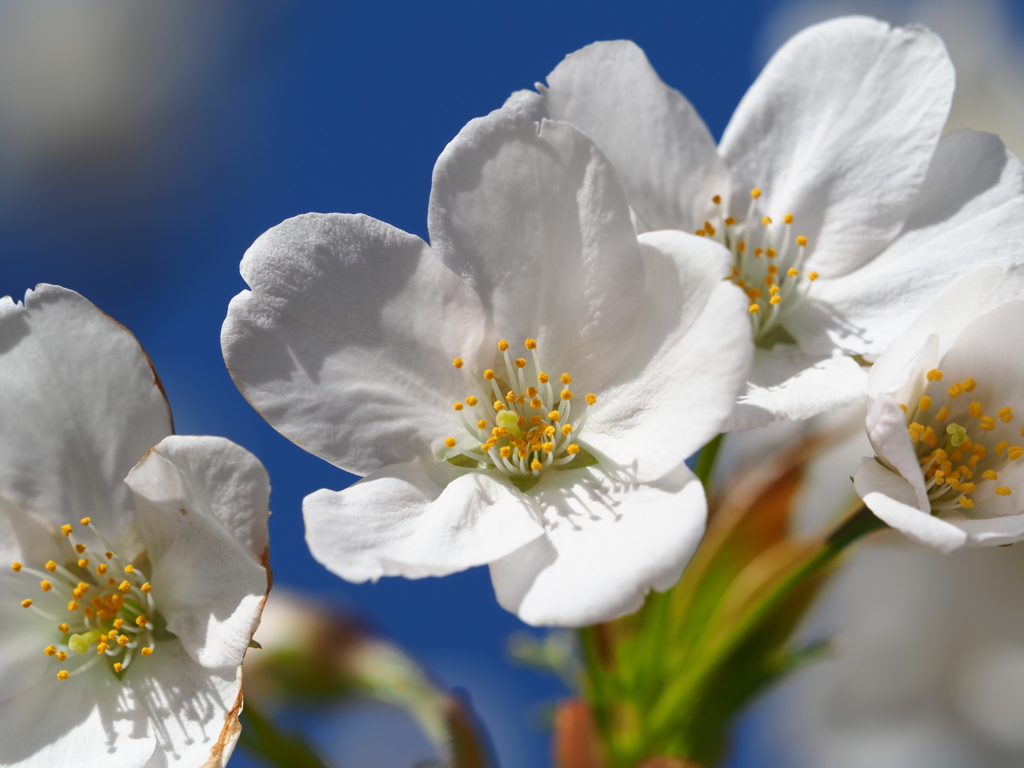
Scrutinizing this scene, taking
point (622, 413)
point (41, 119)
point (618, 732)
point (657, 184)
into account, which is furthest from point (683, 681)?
point (41, 119)

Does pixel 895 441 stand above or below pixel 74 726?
above

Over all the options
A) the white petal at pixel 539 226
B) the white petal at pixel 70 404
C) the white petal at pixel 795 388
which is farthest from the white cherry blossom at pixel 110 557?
the white petal at pixel 795 388

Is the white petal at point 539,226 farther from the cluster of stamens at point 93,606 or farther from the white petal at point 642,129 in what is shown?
the cluster of stamens at point 93,606

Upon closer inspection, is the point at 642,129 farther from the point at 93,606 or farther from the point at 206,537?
the point at 93,606

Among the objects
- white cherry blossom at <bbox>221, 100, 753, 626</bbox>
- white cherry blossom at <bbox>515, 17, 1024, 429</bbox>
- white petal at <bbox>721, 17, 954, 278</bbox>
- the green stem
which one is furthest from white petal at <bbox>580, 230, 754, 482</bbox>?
the green stem

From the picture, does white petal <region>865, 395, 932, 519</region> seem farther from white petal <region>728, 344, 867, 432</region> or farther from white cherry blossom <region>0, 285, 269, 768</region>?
white cherry blossom <region>0, 285, 269, 768</region>

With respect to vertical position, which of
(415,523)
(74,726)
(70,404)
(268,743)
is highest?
(70,404)

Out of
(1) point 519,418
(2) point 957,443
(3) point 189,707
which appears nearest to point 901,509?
(2) point 957,443
